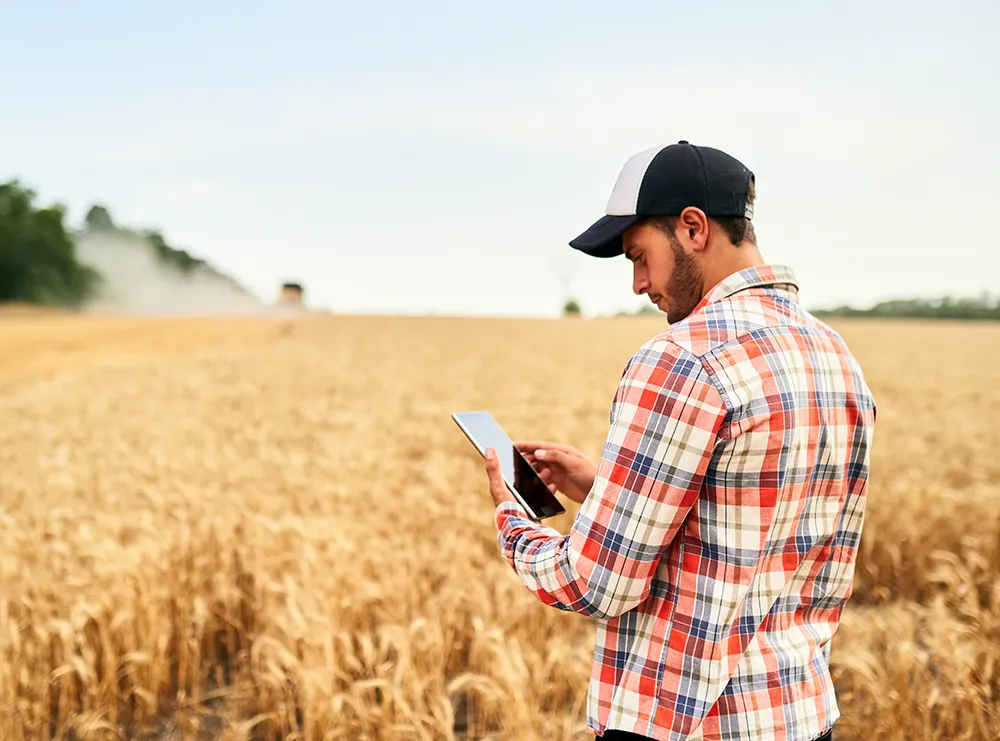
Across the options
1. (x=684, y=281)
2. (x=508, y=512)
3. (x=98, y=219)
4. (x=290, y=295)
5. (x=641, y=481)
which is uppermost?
(x=98, y=219)

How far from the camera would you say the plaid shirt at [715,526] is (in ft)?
4.88

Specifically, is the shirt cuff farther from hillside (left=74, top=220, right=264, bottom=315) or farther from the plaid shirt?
hillside (left=74, top=220, right=264, bottom=315)

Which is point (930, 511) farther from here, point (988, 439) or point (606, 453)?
point (606, 453)

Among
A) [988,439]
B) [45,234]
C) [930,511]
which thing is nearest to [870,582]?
[930,511]

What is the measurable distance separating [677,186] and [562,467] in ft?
2.51

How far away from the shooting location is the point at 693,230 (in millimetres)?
1635

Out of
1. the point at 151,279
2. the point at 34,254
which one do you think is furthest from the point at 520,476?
the point at 151,279

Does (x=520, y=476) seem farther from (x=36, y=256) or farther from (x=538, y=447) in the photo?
(x=36, y=256)

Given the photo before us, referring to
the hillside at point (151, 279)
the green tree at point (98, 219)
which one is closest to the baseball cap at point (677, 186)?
the hillside at point (151, 279)

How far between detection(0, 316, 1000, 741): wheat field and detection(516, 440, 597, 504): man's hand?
141 centimetres

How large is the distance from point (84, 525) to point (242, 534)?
34.5 inches

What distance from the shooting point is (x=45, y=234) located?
217 ft

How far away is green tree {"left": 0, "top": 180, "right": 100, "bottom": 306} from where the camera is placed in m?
63.5

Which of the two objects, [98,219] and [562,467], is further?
[98,219]
